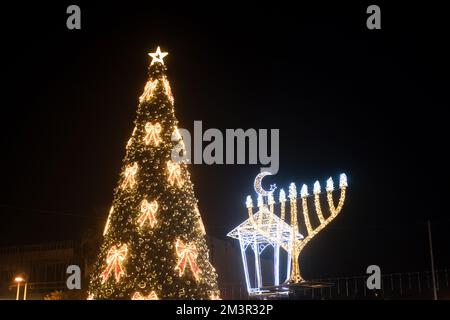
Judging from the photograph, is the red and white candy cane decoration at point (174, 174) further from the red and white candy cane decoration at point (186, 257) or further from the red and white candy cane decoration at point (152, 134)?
the red and white candy cane decoration at point (186, 257)

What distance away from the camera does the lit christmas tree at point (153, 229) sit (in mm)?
14414

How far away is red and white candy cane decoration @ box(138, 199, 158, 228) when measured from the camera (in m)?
14.8

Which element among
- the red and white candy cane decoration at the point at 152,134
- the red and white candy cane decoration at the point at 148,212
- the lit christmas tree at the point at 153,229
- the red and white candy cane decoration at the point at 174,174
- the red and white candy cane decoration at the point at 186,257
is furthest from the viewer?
the red and white candy cane decoration at the point at 152,134

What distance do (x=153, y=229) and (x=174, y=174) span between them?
156cm

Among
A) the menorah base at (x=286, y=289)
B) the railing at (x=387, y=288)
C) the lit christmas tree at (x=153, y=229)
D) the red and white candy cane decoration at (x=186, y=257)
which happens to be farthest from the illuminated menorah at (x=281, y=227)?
the red and white candy cane decoration at (x=186, y=257)

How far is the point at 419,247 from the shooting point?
26453 mm

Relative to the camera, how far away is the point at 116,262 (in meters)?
14.6

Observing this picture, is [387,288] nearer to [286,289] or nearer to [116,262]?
[286,289]

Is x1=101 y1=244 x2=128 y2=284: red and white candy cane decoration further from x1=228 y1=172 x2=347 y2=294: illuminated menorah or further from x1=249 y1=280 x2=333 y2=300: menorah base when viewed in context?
x1=228 y1=172 x2=347 y2=294: illuminated menorah

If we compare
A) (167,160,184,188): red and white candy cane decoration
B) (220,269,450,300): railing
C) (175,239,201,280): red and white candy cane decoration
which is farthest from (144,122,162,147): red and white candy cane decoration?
(220,269,450,300): railing

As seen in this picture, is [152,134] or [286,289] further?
[286,289]

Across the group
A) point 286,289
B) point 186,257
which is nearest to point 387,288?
point 286,289
